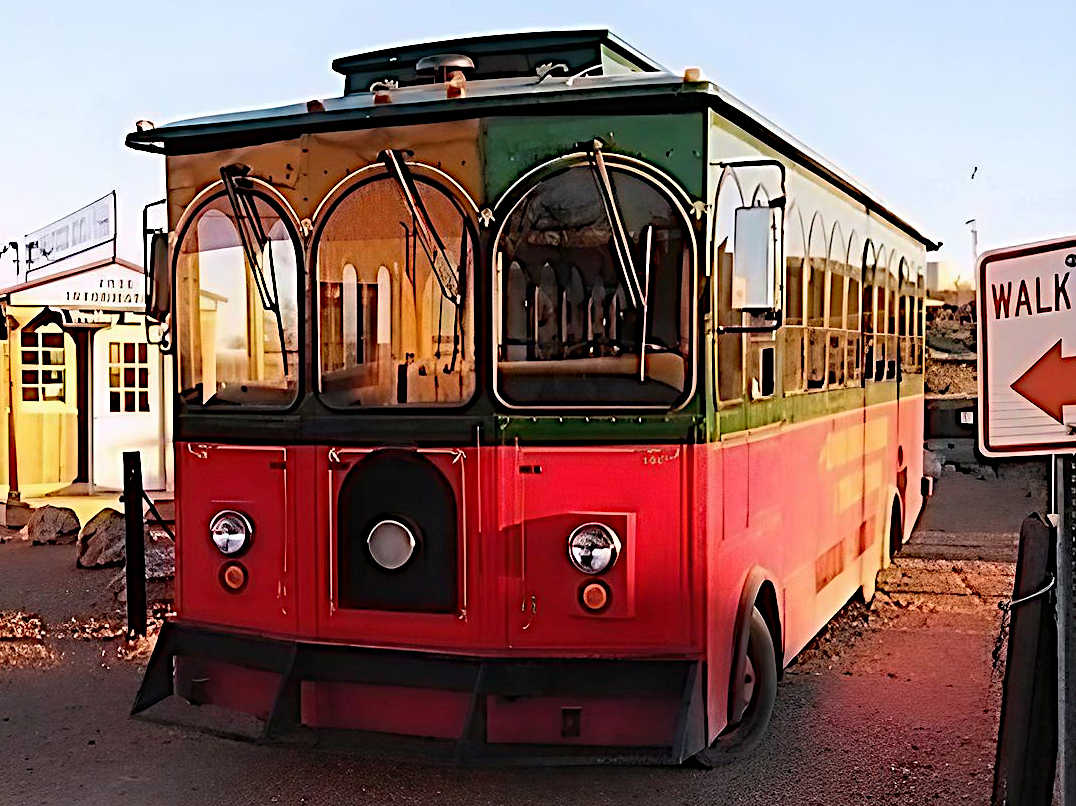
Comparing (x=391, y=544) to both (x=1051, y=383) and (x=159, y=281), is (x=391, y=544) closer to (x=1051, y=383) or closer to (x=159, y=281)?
(x=159, y=281)

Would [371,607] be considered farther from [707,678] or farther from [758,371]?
[758,371]

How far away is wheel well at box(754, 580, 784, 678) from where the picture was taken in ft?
18.1

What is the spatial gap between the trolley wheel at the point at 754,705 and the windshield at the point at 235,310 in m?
2.18

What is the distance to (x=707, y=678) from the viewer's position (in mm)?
4668

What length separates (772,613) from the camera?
18.4 feet

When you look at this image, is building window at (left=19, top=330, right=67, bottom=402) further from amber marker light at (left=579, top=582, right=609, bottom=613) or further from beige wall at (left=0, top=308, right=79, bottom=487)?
amber marker light at (left=579, top=582, right=609, bottom=613)

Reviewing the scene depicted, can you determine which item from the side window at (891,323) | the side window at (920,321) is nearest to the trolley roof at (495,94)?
the side window at (891,323)

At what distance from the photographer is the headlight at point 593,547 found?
A: 461 cm

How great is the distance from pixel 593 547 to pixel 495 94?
1670 mm

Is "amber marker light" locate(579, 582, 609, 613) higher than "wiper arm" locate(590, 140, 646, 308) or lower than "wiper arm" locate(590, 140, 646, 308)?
lower

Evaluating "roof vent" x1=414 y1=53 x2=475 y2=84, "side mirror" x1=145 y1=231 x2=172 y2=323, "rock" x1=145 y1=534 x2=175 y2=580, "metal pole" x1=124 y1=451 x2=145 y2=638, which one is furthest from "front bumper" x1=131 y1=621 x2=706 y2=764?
"rock" x1=145 y1=534 x2=175 y2=580

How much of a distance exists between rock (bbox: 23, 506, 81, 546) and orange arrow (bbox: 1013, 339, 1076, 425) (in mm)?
10549

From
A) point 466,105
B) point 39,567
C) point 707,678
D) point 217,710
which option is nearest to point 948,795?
point 707,678

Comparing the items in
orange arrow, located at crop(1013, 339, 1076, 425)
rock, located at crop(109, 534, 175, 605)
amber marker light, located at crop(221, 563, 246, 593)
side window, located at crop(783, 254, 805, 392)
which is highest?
side window, located at crop(783, 254, 805, 392)
